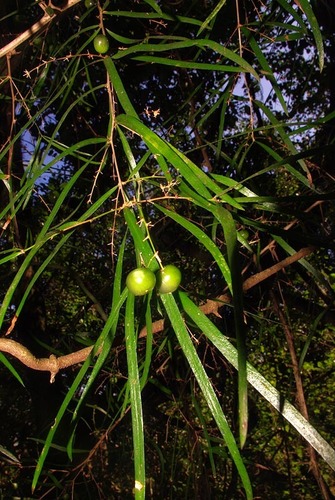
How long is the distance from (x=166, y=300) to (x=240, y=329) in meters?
0.09

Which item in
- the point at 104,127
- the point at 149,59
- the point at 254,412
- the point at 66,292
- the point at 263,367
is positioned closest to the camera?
the point at 149,59

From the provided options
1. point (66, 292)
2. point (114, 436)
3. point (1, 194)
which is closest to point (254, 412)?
point (114, 436)

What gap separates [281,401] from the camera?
340 millimetres

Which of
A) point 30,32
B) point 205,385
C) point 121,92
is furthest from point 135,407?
point 30,32

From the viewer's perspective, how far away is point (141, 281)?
1.19 feet

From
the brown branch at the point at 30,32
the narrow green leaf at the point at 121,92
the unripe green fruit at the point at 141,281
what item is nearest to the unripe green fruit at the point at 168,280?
the unripe green fruit at the point at 141,281

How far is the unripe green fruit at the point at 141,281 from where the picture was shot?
0.36 meters

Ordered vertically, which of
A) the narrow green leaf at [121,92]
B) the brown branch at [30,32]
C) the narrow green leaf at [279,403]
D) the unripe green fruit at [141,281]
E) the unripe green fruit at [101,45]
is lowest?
the narrow green leaf at [279,403]

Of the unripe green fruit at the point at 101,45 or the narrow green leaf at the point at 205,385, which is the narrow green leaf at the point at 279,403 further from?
the unripe green fruit at the point at 101,45

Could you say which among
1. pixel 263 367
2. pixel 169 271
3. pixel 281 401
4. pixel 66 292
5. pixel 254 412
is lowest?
pixel 281 401

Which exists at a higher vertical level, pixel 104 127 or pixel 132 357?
pixel 104 127

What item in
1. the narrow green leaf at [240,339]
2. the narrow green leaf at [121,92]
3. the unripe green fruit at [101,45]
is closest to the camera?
the narrow green leaf at [240,339]

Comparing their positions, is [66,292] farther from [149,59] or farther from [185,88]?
[149,59]

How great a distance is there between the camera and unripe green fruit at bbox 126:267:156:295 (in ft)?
1.18
